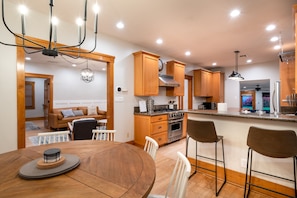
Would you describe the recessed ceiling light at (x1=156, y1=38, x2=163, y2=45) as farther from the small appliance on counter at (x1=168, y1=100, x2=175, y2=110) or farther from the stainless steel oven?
the small appliance on counter at (x1=168, y1=100, x2=175, y2=110)

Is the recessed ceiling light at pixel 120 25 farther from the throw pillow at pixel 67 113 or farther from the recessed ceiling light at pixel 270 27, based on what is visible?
the throw pillow at pixel 67 113

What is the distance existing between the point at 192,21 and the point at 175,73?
216 centimetres

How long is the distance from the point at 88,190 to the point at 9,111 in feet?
7.65

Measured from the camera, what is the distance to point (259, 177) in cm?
215

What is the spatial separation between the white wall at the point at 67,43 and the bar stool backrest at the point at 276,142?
2778mm

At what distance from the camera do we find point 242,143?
7.55 ft

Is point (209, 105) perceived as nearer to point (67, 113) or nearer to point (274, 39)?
point (274, 39)

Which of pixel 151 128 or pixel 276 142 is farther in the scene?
pixel 151 128

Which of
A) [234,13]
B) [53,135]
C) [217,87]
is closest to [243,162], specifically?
[234,13]

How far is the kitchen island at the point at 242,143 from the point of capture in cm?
197

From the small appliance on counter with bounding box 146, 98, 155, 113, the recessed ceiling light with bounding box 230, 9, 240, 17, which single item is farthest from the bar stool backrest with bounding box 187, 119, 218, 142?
the small appliance on counter with bounding box 146, 98, 155, 113

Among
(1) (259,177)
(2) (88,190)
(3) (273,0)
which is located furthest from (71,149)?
(3) (273,0)

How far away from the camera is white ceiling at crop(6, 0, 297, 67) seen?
2.37 m

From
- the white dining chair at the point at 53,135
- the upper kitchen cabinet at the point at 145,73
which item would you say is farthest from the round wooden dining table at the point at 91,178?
the upper kitchen cabinet at the point at 145,73
